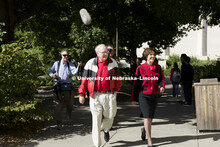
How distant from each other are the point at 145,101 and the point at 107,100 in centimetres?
74

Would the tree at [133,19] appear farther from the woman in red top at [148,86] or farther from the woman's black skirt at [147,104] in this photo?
the woman's black skirt at [147,104]

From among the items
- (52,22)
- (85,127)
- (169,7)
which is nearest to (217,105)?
(85,127)

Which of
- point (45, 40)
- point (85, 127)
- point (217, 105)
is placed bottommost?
point (85, 127)

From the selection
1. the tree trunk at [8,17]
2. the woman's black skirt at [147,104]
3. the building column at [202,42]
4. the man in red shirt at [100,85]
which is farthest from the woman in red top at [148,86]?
the building column at [202,42]

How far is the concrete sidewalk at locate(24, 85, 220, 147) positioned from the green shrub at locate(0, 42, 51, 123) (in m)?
0.62

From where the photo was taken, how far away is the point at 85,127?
7840 mm

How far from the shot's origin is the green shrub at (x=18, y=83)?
641cm

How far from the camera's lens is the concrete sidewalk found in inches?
245

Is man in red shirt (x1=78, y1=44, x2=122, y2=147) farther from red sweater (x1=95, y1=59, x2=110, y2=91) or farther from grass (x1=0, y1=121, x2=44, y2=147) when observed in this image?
grass (x1=0, y1=121, x2=44, y2=147)

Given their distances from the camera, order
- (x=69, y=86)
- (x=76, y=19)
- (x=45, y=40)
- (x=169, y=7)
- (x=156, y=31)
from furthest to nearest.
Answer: (x=45, y=40)
(x=156, y=31)
(x=76, y=19)
(x=169, y=7)
(x=69, y=86)

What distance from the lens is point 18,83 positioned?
677 centimetres

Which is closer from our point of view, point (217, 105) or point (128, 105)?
point (217, 105)

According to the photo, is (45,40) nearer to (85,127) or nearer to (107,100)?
(85,127)

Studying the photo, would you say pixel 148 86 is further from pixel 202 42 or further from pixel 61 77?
pixel 202 42
